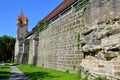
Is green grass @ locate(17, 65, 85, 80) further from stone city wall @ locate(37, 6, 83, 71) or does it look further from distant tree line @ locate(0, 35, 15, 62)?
distant tree line @ locate(0, 35, 15, 62)

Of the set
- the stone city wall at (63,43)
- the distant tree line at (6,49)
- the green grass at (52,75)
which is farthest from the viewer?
the distant tree line at (6,49)

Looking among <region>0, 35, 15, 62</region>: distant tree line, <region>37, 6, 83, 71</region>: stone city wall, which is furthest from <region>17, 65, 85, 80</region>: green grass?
<region>0, 35, 15, 62</region>: distant tree line

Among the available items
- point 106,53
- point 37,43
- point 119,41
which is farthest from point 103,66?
point 37,43

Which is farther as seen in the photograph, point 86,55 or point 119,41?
point 86,55

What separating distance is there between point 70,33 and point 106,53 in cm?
909

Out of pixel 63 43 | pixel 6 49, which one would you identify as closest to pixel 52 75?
pixel 63 43

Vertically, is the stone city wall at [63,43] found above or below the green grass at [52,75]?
above

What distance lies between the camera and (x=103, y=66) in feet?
35.0

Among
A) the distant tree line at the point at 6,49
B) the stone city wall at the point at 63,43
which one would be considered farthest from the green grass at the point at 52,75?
the distant tree line at the point at 6,49

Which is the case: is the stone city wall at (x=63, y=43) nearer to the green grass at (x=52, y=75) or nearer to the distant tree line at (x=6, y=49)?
the green grass at (x=52, y=75)

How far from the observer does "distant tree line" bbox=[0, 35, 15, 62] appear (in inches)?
2978

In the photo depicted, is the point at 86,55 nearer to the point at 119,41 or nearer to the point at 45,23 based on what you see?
the point at 119,41

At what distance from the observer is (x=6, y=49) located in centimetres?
7725

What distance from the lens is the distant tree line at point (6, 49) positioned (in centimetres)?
7565
